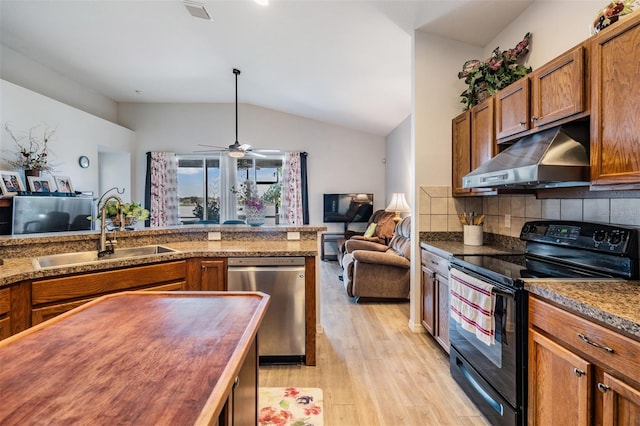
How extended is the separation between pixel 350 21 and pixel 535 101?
179cm

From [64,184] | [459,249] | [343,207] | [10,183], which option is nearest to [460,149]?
[459,249]

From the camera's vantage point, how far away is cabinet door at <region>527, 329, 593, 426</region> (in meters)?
1.24

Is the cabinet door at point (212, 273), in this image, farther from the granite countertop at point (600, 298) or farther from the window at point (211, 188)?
the window at point (211, 188)

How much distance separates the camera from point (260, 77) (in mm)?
5156

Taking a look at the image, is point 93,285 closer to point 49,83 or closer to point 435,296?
point 435,296

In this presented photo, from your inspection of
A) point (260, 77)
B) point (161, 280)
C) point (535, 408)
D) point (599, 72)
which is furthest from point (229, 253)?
point (260, 77)

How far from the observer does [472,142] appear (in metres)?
2.80

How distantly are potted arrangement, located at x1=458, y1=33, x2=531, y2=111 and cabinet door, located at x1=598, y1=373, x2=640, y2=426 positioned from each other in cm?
209

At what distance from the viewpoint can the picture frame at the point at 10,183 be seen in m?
3.79

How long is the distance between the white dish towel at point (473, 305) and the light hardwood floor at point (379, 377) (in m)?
0.49

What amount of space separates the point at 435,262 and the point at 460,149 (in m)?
1.07

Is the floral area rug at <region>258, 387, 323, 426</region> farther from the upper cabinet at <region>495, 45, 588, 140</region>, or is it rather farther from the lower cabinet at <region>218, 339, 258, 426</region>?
the upper cabinet at <region>495, 45, 588, 140</region>

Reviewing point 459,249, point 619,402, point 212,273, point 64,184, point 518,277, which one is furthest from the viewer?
point 64,184

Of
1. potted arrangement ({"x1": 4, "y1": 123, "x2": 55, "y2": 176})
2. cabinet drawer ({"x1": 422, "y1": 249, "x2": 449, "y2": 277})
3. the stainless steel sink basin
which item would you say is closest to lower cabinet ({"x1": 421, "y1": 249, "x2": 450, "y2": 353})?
cabinet drawer ({"x1": 422, "y1": 249, "x2": 449, "y2": 277})
